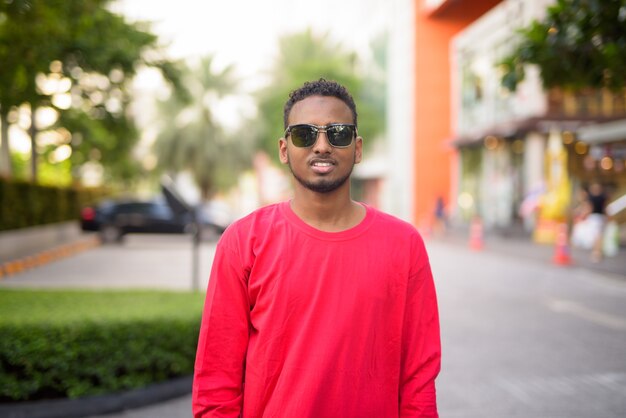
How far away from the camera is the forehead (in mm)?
2254

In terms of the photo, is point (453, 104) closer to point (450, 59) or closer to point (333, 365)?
point (450, 59)

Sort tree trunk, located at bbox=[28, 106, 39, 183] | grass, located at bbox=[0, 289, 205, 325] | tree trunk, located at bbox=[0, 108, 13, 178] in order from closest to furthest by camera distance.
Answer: grass, located at bbox=[0, 289, 205, 325], tree trunk, located at bbox=[0, 108, 13, 178], tree trunk, located at bbox=[28, 106, 39, 183]

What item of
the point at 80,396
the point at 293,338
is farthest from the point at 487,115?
the point at 293,338

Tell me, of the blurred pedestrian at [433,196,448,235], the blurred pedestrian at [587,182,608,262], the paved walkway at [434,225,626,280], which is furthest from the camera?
the blurred pedestrian at [433,196,448,235]

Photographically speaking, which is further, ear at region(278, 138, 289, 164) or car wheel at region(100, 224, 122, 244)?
car wheel at region(100, 224, 122, 244)

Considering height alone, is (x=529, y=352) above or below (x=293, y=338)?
below

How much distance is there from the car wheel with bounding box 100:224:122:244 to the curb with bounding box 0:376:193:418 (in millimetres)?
21648

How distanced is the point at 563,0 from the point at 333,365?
20.1 feet

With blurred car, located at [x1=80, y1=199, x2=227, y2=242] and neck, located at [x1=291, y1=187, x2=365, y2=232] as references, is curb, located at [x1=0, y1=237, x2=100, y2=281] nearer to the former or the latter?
Result: blurred car, located at [x1=80, y1=199, x2=227, y2=242]

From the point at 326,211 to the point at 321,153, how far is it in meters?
0.19

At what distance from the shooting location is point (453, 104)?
35344 millimetres

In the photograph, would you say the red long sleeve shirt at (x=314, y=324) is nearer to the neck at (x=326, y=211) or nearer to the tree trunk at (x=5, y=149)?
the neck at (x=326, y=211)

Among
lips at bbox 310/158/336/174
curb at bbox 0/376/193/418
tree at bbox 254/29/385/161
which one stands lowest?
curb at bbox 0/376/193/418

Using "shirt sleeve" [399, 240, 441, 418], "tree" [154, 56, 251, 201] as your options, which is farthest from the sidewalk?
"tree" [154, 56, 251, 201]
